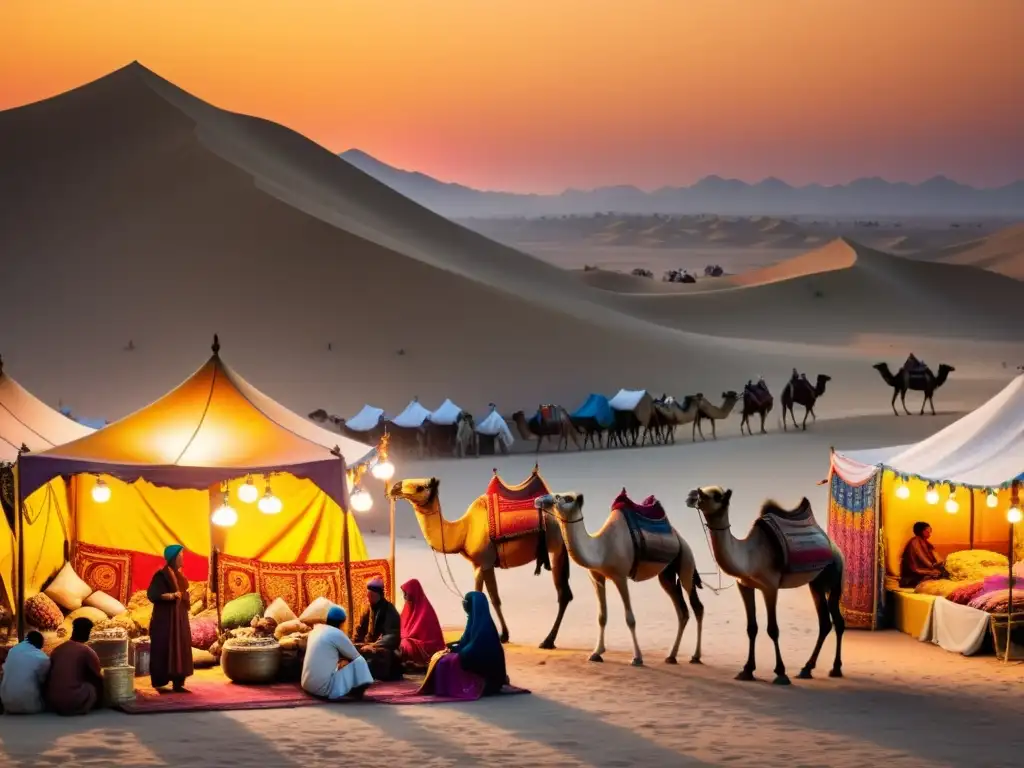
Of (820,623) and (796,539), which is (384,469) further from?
(820,623)

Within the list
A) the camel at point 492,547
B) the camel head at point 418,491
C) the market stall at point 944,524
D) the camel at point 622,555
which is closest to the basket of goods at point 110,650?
the camel head at point 418,491

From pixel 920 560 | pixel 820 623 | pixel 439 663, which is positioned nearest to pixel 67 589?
pixel 439 663

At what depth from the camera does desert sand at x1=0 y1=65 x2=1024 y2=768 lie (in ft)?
39.9

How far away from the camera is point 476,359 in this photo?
2178 inches

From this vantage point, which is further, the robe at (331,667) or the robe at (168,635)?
the robe at (168,635)

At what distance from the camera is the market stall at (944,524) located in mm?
15759

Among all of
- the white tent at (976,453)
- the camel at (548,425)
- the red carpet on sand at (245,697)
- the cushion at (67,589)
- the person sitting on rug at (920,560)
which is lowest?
the red carpet on sand at (245,697)

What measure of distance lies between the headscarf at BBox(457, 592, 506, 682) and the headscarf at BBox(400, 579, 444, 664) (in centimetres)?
96

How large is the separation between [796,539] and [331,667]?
13.4ft

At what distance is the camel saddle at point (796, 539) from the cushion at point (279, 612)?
401cm

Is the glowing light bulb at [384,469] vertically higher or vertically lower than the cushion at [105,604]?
higher

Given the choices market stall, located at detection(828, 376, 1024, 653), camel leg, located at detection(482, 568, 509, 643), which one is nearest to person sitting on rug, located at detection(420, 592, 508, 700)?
camel leg, located at detection(482, 568, 509, 643)

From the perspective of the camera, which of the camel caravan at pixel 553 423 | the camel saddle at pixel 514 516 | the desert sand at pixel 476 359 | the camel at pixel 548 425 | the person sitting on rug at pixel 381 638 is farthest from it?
the camel caravan at pixel 553 423

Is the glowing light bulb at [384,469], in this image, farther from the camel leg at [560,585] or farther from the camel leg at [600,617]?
the camel leg at [600,617]
